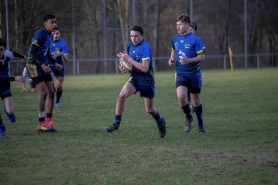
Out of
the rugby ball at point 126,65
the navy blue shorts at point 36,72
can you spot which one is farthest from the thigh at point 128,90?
the navy blue shorts at point 36,72

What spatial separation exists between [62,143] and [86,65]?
3007 cm

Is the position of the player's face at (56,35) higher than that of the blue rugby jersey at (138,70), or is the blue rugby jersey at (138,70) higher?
the player's face at (56,35)

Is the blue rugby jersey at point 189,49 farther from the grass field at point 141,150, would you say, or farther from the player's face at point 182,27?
the grass field at point 141,150

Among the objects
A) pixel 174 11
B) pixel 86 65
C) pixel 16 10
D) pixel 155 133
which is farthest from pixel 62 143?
pixel 174 11

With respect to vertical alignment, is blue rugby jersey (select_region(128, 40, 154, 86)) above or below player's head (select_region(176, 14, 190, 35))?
below

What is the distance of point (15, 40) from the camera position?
3306 centimetres

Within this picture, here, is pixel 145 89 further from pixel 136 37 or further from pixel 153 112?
pixel 136 37

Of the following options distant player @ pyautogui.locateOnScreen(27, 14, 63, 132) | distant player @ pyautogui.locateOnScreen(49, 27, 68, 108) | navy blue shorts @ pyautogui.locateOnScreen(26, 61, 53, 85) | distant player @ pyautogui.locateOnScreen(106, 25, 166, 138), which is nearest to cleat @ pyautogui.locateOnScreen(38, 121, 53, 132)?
distant player @ pyautogui.locateOnScreen(27, 14, 63, 132)

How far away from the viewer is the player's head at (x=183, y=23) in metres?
9.19

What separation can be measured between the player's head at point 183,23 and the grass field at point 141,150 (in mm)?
1747

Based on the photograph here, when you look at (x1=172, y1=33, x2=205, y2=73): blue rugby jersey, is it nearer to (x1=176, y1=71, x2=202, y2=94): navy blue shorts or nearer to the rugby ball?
(x1=176, y1=71, x2=202, y2=94): navy blue shorts

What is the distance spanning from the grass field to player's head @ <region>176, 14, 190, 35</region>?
175 centimetres

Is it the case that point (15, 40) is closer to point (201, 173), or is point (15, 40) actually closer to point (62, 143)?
point (62, 143)

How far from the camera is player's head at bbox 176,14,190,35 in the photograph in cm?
919
